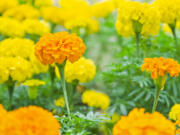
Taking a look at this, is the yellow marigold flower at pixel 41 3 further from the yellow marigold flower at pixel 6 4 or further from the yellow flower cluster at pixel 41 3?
the yellow marigold flower at pixel 6 4

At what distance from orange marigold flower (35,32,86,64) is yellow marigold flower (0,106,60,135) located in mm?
408

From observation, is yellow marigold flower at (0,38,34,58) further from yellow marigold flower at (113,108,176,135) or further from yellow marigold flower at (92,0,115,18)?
yellow marigold flower at (92,0,115,18)

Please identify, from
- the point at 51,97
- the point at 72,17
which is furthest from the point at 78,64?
the point at 72,17

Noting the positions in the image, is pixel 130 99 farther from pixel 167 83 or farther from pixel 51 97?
pixel 51 97

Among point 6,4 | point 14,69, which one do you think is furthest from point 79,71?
point 6,4

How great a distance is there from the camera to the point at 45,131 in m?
0.91

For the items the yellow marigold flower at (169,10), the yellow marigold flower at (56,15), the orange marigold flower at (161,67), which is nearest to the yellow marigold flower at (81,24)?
the yellow marigold flower at (56,15)

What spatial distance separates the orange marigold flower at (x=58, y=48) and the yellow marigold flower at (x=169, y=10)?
57cm

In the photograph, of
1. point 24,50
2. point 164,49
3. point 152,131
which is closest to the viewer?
point 152,131

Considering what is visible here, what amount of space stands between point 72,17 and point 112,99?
2.32 feet

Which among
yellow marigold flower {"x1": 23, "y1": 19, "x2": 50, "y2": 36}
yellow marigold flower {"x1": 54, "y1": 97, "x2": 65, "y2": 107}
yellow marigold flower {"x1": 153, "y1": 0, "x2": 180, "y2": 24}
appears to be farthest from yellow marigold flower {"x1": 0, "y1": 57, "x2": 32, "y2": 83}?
yellow marigold flower {"x1": 153, "y1": 0, "x2": 180, "y2": 24}

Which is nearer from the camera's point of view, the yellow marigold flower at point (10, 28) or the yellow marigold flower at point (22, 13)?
the yellow marigold flower at point (10, 28)

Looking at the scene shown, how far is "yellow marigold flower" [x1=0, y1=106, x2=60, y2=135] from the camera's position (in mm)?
895

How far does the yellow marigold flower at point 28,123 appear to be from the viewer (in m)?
0.90
